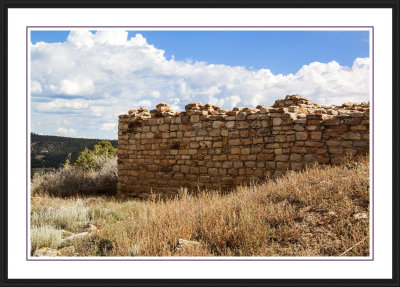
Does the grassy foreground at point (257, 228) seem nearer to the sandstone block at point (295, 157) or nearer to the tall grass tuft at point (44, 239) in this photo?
the tall grass tuft at point (44, 239)

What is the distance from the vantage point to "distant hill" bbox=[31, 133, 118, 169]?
864 inches

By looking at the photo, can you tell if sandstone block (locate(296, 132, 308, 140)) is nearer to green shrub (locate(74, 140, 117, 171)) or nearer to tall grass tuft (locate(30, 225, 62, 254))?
tall grass tuft (locate(30, 225, 62, 254))

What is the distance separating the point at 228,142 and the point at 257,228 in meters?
4.80

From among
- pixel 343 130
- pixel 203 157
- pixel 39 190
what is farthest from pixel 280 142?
pixel 39 190

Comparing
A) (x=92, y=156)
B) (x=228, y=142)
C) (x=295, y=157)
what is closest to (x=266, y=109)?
(x=228, y=142)

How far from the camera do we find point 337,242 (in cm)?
413

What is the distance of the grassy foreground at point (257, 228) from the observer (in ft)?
13.7

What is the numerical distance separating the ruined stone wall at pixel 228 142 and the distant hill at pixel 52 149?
38.9 ft

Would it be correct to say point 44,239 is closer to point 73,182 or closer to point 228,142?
point 228,142

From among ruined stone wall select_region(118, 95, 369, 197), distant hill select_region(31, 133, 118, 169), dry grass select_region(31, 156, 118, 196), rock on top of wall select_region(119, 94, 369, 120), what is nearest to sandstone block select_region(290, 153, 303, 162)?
ruined stone wall select_region(118, 95, 369, 197)

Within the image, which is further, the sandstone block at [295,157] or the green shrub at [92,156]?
the green shrub at [92,156]

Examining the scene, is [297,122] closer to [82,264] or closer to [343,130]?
[343,130]

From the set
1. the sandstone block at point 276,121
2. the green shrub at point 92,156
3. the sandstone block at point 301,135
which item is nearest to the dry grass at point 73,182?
the green shrub at point 92,156

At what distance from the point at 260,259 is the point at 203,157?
6113 mm
